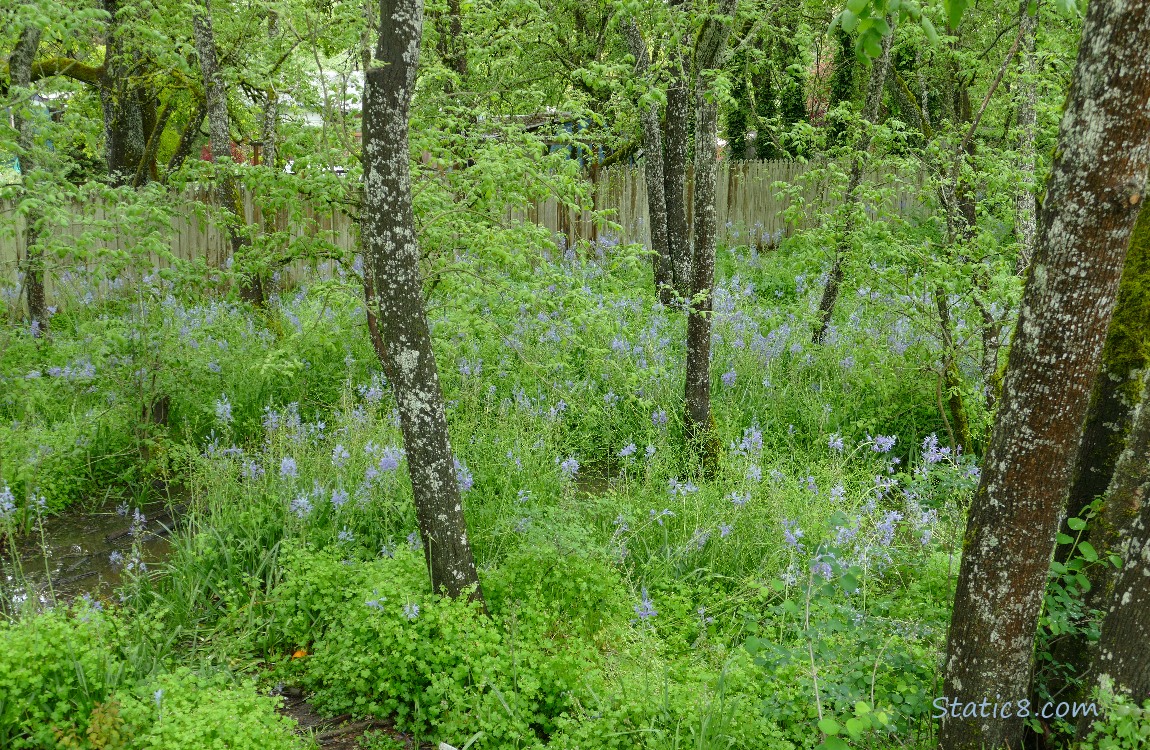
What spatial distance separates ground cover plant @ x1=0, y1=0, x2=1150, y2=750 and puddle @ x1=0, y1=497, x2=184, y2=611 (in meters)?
0.03

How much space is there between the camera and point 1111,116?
2482mm

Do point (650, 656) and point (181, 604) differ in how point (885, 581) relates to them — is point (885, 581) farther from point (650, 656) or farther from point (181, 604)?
point (181, 604)

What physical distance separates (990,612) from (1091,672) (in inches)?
14.3

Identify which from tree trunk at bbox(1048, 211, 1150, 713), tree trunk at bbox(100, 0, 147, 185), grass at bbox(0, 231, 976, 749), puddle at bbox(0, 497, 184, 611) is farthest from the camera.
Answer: tree trunk at bbox(100, 0, 147, 185)

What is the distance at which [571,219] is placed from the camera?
485 inches

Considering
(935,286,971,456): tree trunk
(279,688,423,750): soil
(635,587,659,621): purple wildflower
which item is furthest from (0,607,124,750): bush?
(935,286,971,456): tree trunk

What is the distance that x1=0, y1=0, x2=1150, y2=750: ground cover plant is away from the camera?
2.81 meters

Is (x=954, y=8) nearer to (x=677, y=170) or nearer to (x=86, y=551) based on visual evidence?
(x=677, y=170)

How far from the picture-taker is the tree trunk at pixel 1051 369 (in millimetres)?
2484

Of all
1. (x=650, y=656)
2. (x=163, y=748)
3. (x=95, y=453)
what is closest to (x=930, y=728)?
(x=650, y=656)

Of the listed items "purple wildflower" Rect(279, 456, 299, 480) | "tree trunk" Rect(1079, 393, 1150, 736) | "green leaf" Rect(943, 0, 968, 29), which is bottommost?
"purple wildflower" Rect(279, 456, 299, 480)

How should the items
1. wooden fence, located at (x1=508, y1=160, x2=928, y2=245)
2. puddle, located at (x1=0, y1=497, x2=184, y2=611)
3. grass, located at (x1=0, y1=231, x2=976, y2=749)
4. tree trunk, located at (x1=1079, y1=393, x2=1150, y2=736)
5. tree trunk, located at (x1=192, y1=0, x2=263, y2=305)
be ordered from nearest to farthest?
tree trunk, located at (x1=1079, y1=393, x2=1150, y2=736), grass, located at (x1=0, y1=231, x2=976, y2=749), puddle, located at (x1=0, y1=497, x2=184, y2=611), tree trunk, located at (x1=192, y1=0, x2=263, y2=305), wooden fence, located at (x1=508, y1=160, x2=928, y2=245)

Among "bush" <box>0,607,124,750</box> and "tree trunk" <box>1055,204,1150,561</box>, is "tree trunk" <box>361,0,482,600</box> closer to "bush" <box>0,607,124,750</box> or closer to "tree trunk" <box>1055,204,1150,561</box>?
"bush" <box>0,607,124,750</box>

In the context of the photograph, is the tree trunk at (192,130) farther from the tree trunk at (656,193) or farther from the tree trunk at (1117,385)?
the tree trunk at (1117,385)
